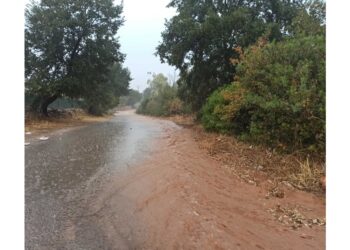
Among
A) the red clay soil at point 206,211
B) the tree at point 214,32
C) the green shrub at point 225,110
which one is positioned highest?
the tree at point 214,32

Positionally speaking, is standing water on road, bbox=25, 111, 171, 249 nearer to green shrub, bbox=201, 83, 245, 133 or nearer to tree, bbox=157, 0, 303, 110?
green shrub, bbox=201, 83, 245, 133

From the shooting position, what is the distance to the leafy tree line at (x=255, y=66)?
25.7ft

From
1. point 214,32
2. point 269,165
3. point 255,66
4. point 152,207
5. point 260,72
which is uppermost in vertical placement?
point 214,32

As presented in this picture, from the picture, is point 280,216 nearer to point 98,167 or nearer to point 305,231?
point 305,231

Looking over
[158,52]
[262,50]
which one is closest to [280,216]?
[262,50]

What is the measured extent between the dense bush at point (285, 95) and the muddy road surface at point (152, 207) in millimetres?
1933

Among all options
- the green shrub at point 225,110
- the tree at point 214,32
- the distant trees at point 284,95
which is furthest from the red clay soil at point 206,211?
the tree at point 214,32

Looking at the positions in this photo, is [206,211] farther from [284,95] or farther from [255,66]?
[255,66]

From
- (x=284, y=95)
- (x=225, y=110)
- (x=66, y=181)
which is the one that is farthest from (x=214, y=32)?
(x=66, y=181)

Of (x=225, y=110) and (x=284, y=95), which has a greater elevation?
(x=284, y=95)

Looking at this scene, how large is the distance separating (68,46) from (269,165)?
16.7m

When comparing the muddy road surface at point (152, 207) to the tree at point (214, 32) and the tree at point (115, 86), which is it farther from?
the tree at point (115, 86)

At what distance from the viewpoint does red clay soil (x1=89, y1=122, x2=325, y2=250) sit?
151 inches

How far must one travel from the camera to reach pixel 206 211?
14.9 ft
